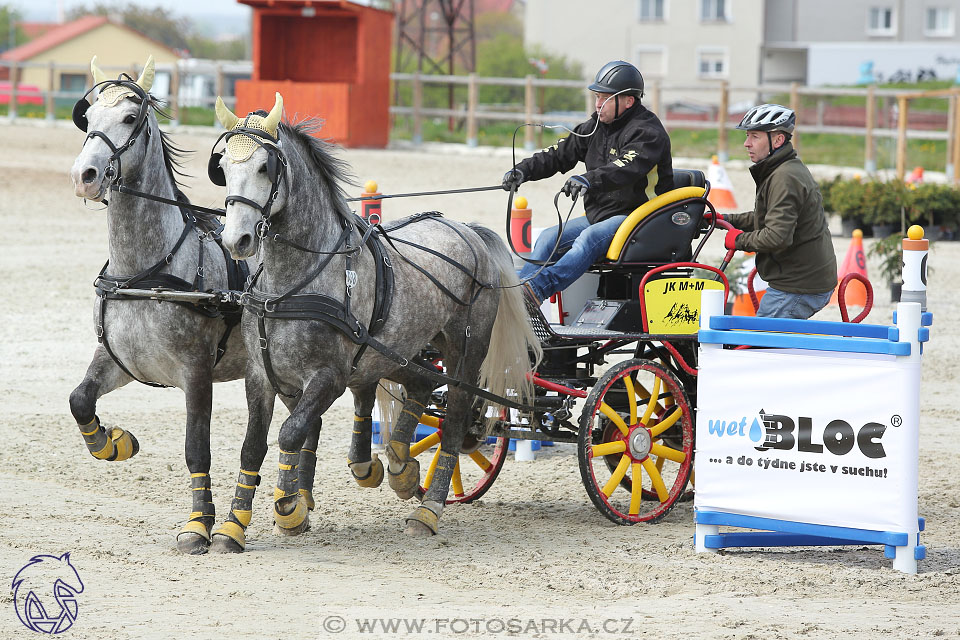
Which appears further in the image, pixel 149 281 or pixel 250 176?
pixel 149 281

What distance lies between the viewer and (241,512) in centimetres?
554

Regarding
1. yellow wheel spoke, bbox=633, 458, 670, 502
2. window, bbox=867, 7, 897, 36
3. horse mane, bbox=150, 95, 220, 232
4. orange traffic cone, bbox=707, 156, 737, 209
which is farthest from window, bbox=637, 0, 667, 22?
horse mane, bbox=150, 95, 220, 232

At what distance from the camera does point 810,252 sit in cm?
625

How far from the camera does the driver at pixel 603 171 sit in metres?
6.31

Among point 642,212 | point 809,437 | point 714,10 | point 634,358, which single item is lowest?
point 809,437

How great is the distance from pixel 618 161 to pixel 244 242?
212 cm

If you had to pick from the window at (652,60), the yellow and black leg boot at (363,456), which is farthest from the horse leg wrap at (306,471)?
the window at (652,60)

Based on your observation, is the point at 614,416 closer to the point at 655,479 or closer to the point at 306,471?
the point at 655,479

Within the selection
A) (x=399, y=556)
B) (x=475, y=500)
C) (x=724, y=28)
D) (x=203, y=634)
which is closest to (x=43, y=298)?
(x=475, y=500)

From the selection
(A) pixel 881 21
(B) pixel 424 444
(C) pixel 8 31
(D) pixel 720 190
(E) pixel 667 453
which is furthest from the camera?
(C) pixel 8 31

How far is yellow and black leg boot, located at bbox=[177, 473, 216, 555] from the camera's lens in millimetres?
5504

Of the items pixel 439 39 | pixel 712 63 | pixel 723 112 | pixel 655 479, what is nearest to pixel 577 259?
pixel 655 479

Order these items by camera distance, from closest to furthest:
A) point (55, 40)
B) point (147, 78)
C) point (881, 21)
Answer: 1. point (147, 78)
2. point (881, 21)
3. point (55, 40)

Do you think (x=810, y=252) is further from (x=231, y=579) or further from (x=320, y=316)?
(x=231, y=579)
